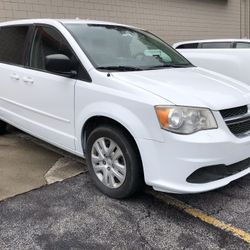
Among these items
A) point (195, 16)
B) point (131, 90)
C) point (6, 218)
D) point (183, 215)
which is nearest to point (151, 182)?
point (183, 215)

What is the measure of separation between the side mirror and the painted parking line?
1431 millimetres

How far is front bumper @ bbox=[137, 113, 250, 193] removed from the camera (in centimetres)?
310

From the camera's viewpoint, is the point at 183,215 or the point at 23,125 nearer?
the point at 183,215

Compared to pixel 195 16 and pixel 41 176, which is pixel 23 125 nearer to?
pixel 41 176

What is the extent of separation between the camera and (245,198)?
12.3ft

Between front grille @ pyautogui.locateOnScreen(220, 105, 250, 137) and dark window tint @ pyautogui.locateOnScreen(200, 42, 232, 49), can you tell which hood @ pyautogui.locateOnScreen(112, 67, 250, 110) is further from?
dark window tint @ pyautogui.locateOnScreen(200, 42, 232, 49)

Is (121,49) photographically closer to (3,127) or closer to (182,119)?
(182,119)

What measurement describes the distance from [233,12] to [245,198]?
43.3ft

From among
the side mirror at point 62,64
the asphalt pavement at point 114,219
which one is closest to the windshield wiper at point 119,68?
the side mirror at point 62,64

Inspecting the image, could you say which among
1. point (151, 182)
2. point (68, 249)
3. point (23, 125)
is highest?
point (23, 125)

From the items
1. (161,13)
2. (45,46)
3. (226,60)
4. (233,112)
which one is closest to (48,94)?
(45,46)

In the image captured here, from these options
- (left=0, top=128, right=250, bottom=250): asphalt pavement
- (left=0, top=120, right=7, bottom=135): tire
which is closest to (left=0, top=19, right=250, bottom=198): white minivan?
(left=0, top=128, right=250, bottom=250): asphalt pavement

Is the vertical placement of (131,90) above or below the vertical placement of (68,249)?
above

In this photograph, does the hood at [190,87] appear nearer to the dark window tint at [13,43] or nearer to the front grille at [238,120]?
the front grille at [238,120]
